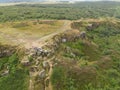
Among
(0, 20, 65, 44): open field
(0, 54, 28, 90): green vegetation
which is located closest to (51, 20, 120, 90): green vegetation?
(0, 54, 28, 90): green vegetation

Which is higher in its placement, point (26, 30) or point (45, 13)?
point (26, 30)

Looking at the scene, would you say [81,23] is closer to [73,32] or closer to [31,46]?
[73,32]

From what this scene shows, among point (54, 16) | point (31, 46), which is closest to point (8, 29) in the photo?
point (31, 46)

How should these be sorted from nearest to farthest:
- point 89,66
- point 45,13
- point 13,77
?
point 13,77
point 89,66
point 45,13

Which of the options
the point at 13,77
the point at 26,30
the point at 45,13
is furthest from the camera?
the point at 45,13

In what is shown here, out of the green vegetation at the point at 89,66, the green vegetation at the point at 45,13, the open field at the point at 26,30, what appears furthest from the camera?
the green vegetation at the point at 45,13

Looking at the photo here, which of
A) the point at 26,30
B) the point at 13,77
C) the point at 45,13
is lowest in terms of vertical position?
the point at 45,13

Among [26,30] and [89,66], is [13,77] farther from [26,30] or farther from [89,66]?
[26,30]

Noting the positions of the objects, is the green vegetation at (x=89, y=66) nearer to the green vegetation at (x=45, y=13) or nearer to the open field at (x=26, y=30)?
the open field at (x=26, y=30)

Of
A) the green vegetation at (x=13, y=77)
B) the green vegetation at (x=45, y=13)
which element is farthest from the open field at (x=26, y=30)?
the green vegetation at (x=45, y=13)

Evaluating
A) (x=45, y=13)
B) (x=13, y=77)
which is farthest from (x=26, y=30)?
(x=45, y=13)

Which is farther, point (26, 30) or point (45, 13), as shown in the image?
point (45, 13)
